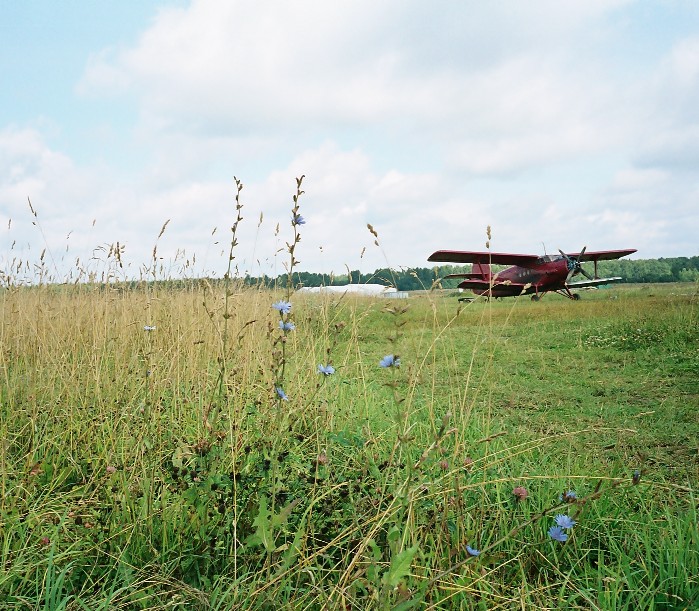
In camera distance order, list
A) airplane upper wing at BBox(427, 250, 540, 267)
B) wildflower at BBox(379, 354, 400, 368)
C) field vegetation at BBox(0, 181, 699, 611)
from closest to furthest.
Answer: wildflower at BBox(379, 354, 400, 368) < field vegetation at BBox(0, 181, 699, 611) < airplane upper wing at BBox(427, 250, 540, 267)

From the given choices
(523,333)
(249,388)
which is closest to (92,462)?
(249,388)

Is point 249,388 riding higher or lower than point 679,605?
higher

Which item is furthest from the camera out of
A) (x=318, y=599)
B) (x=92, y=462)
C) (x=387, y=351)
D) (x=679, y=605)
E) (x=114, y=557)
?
(x=387, y=351)

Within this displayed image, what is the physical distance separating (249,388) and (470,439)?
1.36 metres

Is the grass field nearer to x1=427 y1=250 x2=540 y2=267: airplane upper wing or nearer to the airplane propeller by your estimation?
x1=427 y1=250 x2=540 y2=267: airplane upper wing

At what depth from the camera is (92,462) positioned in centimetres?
272

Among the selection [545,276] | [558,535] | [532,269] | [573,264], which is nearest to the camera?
[558,535]

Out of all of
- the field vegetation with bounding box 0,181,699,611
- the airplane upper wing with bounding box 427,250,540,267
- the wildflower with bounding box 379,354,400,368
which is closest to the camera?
the wildflower with bounding box 379,354,400,368

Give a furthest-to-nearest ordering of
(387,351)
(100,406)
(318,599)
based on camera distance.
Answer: (387,351) → (100,406) → (318,599)

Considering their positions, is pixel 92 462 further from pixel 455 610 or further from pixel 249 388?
pixel 455 610

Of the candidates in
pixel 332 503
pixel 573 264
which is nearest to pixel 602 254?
pixel 573 264

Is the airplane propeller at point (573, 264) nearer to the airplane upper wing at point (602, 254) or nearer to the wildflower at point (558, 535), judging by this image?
the airplane upper wing at point (602, 254)

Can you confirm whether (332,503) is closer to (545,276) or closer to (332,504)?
(332,504)

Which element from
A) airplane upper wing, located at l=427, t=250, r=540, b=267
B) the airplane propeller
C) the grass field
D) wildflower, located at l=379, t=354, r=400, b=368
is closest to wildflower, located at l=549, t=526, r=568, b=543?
the grass field
